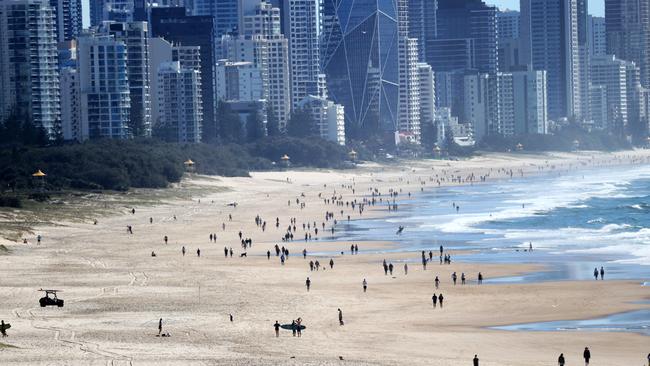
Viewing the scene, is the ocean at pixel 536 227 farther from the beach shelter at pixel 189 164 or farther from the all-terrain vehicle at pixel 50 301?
the beach shelter at pixel 189 164

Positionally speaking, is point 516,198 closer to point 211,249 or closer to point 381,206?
point 381,206

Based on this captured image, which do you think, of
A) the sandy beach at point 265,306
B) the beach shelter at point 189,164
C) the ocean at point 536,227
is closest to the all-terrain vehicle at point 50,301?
the sandy beach at point 265,306

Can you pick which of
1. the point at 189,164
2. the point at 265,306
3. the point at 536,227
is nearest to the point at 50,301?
the point at 265,306

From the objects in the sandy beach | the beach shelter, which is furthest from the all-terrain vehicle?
the beach shelter

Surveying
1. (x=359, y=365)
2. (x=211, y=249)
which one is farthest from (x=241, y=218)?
(x=359, y=365)

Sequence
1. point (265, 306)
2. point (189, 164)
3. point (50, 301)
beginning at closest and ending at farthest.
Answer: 1. point (50, 301)
2. point (265, 306)
3. point (189, 164)

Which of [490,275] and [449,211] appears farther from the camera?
[449,211]

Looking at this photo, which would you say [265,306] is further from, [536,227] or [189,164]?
[189,164]
